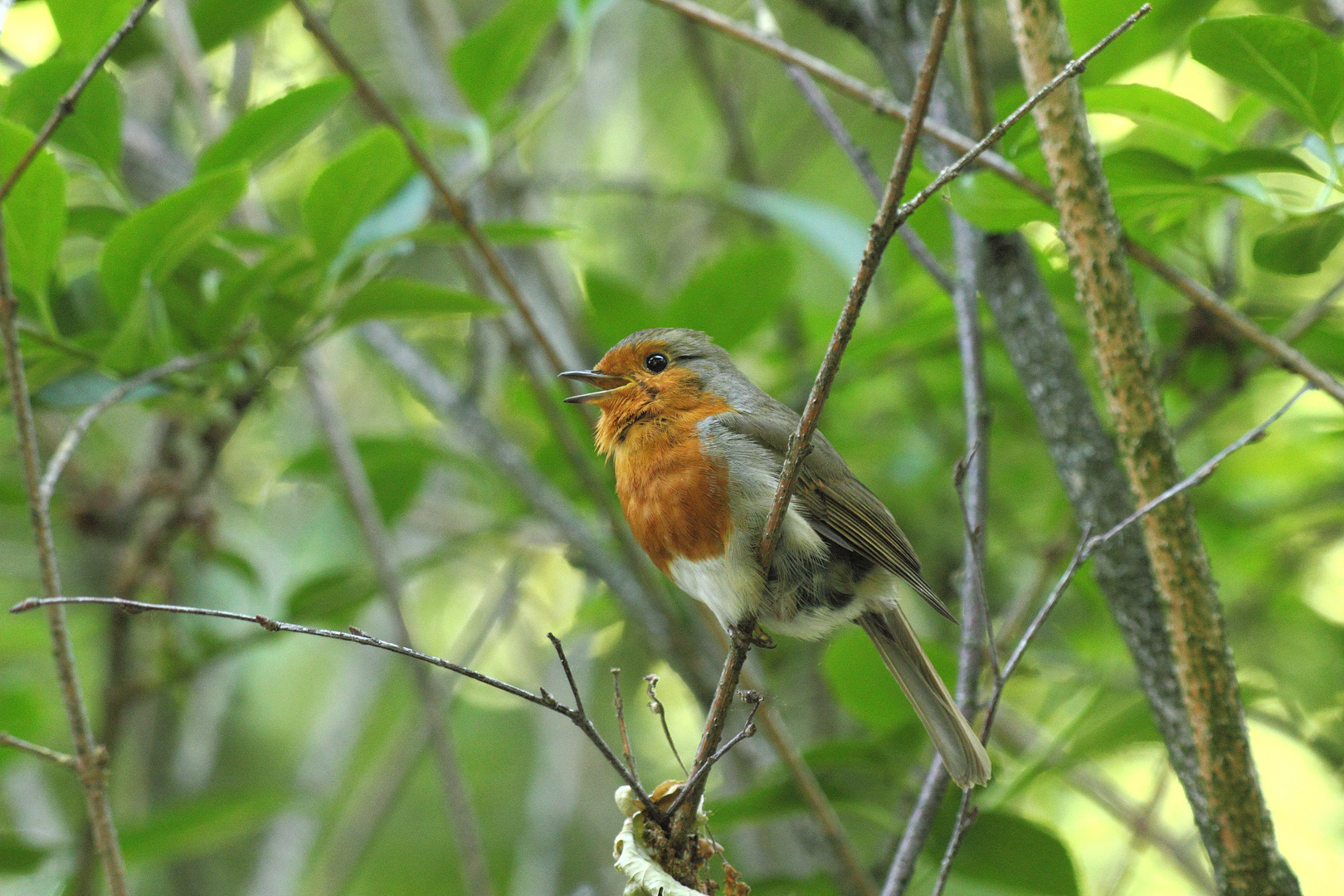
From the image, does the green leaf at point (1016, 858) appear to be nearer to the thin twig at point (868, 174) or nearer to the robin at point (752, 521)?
the robin at point (752, 521)

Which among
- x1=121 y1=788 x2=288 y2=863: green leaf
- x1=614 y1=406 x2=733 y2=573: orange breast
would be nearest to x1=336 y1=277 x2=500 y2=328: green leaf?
x1=614 y1=406 x2=733 y2=573: orange breast

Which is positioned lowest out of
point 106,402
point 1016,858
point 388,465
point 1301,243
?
point 1016,858

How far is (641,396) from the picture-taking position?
3117mm

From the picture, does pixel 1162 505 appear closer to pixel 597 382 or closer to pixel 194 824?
pixel 597 382

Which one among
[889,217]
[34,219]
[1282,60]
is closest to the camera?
[889,217]

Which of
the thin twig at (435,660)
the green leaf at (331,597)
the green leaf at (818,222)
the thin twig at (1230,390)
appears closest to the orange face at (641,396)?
the green leaf at (818,222)

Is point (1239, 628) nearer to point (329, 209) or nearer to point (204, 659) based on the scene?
point (329, 209)

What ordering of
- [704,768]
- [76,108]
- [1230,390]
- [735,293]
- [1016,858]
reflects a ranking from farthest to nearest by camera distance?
[735,293] < [1230,390] < [1016,858] < [76,108] < [704,768]

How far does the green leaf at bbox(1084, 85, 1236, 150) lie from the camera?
2080 mm

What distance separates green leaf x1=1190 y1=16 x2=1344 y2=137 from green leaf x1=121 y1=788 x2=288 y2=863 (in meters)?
2.95

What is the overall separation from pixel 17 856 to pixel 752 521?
2017 mm

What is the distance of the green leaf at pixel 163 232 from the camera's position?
7.32 feet

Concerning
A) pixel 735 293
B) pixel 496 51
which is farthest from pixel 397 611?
pixel 496 51

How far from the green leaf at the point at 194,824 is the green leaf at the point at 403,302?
1484 millimetres
